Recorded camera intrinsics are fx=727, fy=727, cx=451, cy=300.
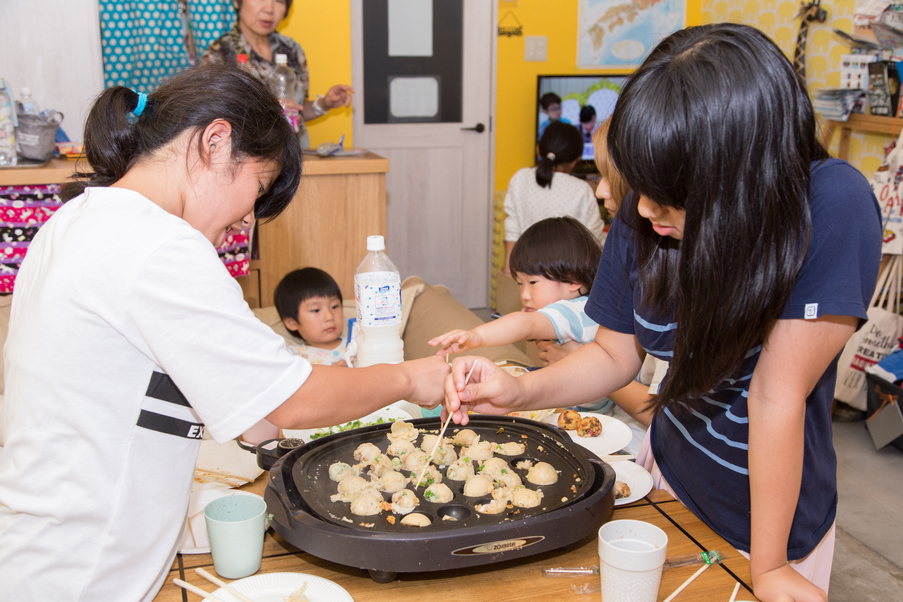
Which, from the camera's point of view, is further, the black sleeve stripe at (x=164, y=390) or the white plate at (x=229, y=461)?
the white plate at (x=229, y=461)

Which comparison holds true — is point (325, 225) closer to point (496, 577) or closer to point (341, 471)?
point (341, 471)

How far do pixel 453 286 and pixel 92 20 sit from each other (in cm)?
306

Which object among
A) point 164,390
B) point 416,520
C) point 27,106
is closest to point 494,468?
point 416,520

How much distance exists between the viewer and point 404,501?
1.17 metres

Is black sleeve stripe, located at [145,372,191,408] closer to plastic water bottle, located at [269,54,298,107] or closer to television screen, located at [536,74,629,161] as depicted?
plastic water bottle, located at [269,54,298,107]

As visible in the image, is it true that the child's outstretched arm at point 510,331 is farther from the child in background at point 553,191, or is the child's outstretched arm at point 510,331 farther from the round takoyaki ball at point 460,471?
the child in background at point 553,191

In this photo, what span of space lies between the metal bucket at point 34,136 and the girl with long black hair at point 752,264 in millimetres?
2431

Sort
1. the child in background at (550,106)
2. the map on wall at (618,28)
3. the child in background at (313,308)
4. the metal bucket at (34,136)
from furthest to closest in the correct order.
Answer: the map on wall at (618,28)
the child in background at (550,106)
the child in background at (313,308)
the metal bucket at (34,136)

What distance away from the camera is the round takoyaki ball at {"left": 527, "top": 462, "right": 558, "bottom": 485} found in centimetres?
125

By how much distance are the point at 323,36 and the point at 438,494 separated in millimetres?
3647

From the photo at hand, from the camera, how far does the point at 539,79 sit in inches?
204

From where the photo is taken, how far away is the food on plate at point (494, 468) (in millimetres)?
1269

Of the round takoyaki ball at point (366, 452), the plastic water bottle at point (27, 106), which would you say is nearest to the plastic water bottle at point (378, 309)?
the round takoyaki ball at point (366, 452)

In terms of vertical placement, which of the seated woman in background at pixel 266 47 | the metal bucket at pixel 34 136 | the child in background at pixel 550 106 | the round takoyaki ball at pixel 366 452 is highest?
the seated woman in background at pixel 266 47
